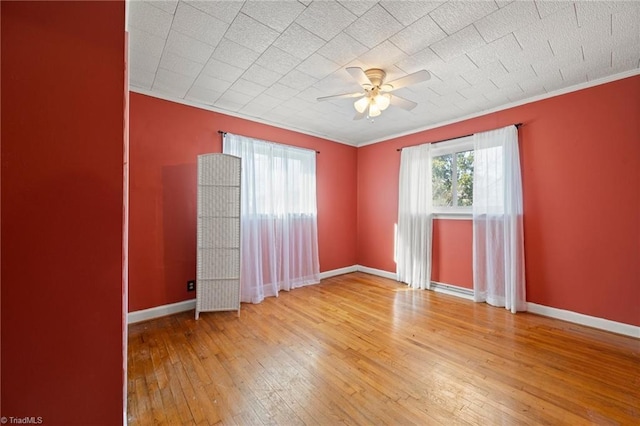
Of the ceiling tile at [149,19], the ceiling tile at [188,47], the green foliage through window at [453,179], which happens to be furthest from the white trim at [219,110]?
the green foliage through window at [453,179]

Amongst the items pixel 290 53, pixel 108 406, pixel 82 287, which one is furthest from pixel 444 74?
pixel 108 406

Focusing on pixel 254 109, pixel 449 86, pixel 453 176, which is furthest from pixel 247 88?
pixel 453 176

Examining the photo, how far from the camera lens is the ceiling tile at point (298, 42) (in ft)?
6.01

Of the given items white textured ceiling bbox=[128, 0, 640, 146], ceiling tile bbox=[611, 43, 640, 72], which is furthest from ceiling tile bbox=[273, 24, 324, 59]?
ceiling tile bbox=[611, 43, 640, 72]

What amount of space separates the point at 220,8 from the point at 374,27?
107 centimetres

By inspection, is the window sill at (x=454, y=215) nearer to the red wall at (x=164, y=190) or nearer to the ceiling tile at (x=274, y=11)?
the red wall at (x=164, y=190)

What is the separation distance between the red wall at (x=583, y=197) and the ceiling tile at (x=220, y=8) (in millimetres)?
3315

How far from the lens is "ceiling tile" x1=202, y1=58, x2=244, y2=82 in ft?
7.45

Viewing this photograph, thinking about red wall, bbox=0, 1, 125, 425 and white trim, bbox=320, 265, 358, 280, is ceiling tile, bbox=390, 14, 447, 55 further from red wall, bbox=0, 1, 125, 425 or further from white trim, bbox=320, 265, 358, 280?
white trim, bbox=320, 265, 358, 280

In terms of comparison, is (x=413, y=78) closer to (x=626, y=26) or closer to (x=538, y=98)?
(x=626, y=26)

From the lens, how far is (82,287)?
0.89 m

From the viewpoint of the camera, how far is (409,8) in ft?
5.30

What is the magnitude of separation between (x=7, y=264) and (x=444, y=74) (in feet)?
10.4

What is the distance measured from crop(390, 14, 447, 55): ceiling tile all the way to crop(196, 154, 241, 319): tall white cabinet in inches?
83.1
